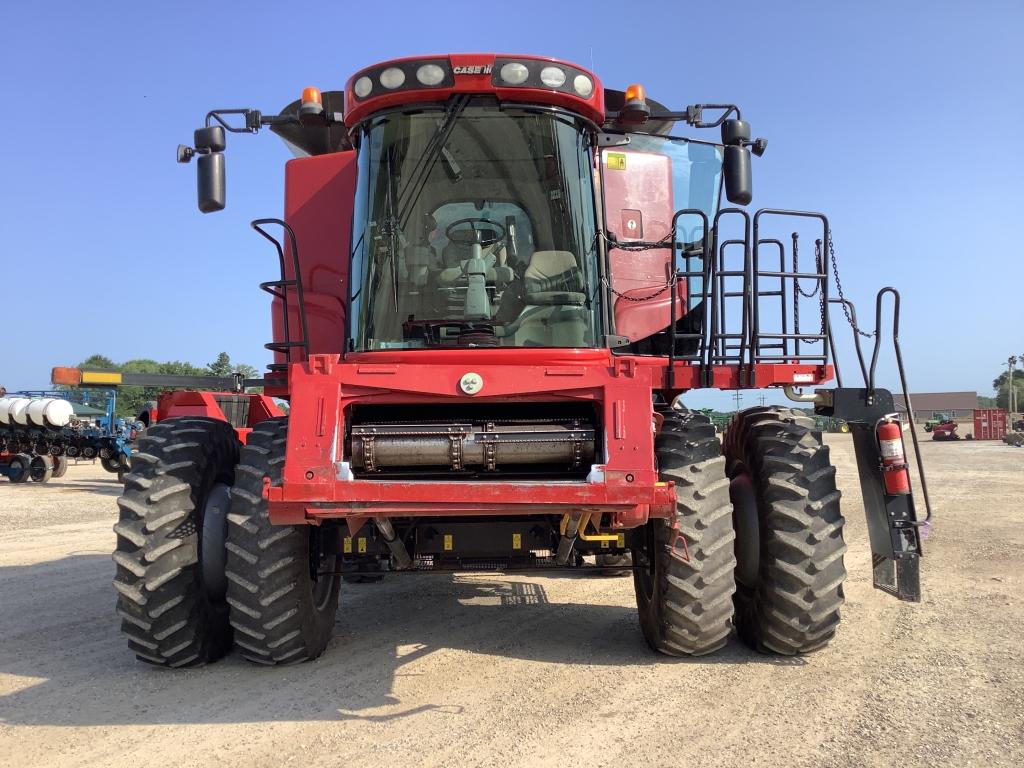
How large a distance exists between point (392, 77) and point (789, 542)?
359 cm

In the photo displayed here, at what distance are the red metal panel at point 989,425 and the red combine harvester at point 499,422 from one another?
57.7 m

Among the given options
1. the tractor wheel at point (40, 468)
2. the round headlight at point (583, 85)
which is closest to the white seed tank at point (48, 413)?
the tractor wheel at point (40, 468)

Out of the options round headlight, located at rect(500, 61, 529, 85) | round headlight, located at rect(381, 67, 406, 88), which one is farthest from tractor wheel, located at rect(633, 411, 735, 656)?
round headlight, located at rect(381, 67, 406, 88)

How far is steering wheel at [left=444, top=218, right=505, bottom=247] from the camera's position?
5.14m

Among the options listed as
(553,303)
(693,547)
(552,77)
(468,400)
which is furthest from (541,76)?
(693,547)

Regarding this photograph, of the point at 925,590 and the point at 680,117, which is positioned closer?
the point at 680,117

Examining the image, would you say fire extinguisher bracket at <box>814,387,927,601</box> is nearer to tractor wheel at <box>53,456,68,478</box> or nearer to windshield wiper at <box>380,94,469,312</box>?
windshield wiper at <box>380,94,469,312</box>

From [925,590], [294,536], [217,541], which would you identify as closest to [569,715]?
[294,536]

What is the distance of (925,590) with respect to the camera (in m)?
7.48

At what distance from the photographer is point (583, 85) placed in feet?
16.9

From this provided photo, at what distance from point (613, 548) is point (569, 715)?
109 cm

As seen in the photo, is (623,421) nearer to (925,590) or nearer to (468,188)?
(468,188)

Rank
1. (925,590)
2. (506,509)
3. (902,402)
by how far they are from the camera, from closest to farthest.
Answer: (506,509)
(902,402)
(925,590)

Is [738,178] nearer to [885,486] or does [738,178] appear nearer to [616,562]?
[885,486]
